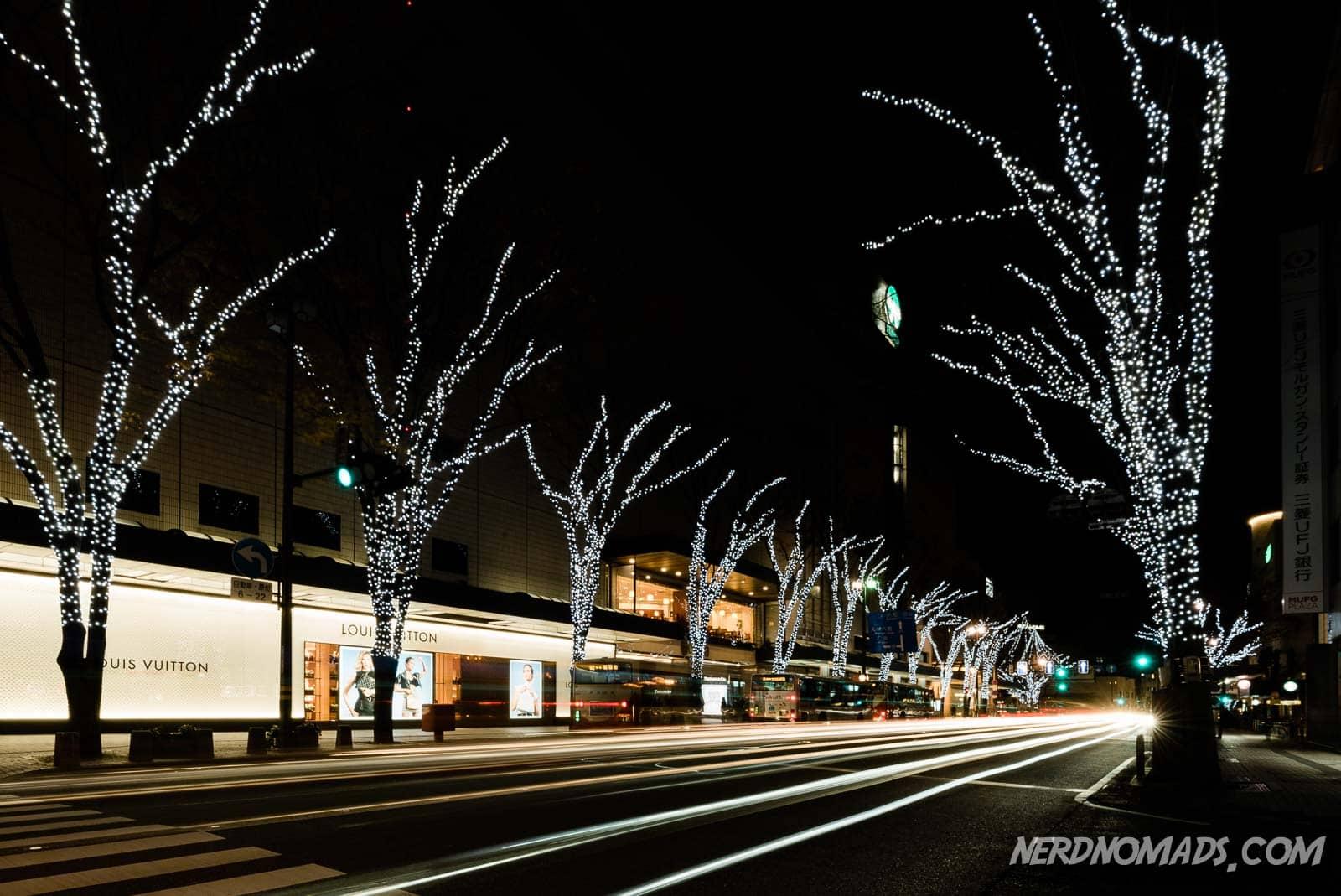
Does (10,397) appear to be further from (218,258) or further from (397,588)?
(397,588)

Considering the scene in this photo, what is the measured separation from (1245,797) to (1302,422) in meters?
19.4

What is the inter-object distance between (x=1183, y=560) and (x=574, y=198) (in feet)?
57.6

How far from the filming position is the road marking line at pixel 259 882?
21.7 feet

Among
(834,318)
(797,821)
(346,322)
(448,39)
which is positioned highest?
(834,318)

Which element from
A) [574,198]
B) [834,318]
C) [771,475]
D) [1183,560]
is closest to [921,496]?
[834,318]

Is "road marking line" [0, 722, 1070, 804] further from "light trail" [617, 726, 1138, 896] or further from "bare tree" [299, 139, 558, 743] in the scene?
"light trail" [617, 726, 1138, 896]

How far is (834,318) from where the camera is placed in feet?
447

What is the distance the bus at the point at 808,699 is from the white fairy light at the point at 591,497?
34.8 feet

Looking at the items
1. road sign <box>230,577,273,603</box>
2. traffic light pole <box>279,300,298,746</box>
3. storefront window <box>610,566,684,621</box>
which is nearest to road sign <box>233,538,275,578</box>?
road sign <box>230,577,273,603</box>

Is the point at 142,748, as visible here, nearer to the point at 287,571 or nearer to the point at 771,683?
the point at 287,571

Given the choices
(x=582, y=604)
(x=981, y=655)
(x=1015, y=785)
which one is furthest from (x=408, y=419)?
(x=981, y=655)
